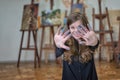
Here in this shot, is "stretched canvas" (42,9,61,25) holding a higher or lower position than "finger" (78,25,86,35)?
higher

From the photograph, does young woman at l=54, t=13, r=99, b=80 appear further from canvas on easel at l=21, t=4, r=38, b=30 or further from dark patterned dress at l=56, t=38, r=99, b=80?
canvas on easel at l=21, t=4, r=38, b=30

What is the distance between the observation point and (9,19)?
5199 millimetres

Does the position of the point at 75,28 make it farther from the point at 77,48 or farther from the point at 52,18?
Result: the point at 52,18

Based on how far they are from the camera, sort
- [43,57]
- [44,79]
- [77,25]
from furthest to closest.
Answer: [43,57]
[44,79]
[77,25]

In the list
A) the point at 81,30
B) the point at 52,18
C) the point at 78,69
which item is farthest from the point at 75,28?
the point at 52,18

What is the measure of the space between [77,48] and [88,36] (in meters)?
0.14

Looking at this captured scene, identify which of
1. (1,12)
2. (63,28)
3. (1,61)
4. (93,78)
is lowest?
(1,61)

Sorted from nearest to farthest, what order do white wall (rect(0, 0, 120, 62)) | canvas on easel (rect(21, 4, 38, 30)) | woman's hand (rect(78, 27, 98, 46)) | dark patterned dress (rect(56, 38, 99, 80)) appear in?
woman's hand (rect(78, 27, 98, 46)) → dark patterned dress (rect(56, 38, 99, 80)) → canvas on easel (rect(21, 4, 38, 30)) → white wall (rect(0, 0, 120, 62))

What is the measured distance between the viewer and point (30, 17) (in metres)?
4.51

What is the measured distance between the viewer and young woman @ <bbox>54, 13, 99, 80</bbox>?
1.35 metres

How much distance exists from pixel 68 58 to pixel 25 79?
189cm

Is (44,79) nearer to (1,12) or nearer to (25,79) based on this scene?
(25,79)

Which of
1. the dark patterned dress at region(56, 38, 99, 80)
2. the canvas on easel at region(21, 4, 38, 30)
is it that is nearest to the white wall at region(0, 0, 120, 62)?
the canvas on easel at region(21, 4, 38, 30)

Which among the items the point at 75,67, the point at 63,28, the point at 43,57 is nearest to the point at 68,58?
the point at 75,67
